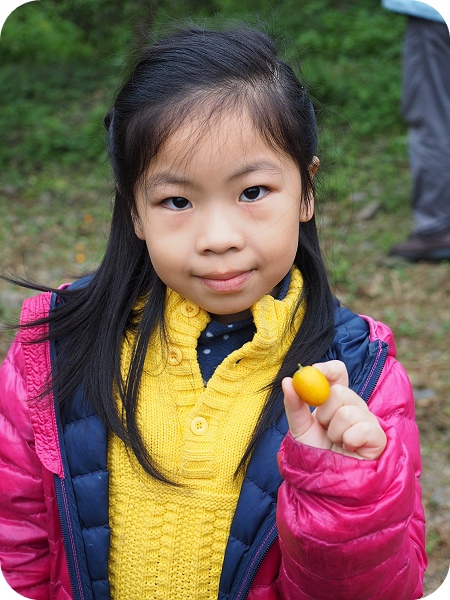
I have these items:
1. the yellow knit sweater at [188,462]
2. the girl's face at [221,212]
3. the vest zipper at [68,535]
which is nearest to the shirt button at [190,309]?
the yellow knit sweater at [188,462]

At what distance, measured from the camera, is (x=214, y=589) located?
1727mm

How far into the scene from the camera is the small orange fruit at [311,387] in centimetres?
133

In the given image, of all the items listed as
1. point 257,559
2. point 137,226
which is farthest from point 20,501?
point 137,226

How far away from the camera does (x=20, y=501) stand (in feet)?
6.07

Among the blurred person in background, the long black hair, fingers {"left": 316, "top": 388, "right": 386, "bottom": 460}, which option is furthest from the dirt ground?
fingers {"left": 316, "top": 388, "right": 386, "bottom": 460}

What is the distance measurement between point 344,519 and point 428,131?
153 inches

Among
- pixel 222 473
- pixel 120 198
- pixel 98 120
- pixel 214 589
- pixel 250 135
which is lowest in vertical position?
pixel 98 120

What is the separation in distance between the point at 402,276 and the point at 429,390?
46.6 inches

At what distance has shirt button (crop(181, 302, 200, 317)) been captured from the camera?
71.0 inches

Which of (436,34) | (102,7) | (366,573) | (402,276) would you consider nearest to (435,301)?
(402,276)

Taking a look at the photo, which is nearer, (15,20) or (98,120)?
(98,120)

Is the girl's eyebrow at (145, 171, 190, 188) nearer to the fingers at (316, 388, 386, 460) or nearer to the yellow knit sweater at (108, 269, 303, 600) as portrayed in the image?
the yellow knit sweater at (108, 269, 303, 600)

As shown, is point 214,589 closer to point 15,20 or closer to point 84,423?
point 84,423

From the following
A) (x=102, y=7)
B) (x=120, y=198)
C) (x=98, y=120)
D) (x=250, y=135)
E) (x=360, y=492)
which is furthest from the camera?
(x=102, y=7)
